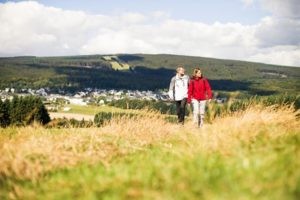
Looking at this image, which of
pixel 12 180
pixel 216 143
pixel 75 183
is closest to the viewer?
pixel 75 183

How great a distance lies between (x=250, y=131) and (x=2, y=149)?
176 inches

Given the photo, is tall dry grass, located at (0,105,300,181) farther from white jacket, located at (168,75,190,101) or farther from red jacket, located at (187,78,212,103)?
white jacket, located at (168,75,190,101)

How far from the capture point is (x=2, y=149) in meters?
8.25

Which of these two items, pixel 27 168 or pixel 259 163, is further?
pixel 27 168

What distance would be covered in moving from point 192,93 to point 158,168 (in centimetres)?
1279

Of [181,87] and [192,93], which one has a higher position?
[181,87]

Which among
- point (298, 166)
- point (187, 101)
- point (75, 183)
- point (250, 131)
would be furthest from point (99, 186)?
point (187, 101)

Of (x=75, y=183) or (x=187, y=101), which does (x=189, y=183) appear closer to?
(x=75, y=183)

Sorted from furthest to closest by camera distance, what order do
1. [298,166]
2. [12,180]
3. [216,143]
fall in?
[216,143] < [12,180] < [298,166]

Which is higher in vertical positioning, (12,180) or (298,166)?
(298,166)

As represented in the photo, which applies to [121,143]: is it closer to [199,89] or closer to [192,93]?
[199,89]

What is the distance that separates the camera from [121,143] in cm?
955

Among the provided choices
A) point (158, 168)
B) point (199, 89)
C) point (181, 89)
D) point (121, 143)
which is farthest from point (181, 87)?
point (158, 168)

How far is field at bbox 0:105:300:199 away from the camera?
4996mm
